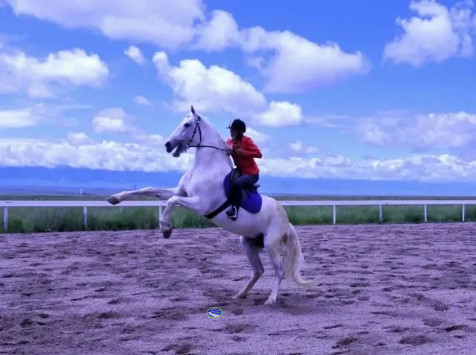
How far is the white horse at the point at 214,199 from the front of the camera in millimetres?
8766

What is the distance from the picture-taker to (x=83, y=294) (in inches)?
383

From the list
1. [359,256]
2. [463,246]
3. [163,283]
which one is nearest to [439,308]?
[163,283]

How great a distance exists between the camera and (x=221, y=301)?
9266 millimetres

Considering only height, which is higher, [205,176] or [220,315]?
[205,176]

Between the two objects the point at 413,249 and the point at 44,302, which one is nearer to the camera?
the point at 44,302

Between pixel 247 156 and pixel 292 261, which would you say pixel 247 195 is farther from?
pixel 292 261

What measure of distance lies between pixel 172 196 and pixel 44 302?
6.78 ft

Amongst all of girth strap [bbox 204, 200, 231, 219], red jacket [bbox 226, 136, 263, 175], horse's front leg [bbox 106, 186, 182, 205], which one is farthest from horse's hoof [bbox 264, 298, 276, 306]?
horse's front leg [bbox 106, 186, 182, 205]

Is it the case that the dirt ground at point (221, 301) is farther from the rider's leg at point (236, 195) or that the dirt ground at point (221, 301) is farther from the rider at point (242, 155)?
the rider at point (242, 155)

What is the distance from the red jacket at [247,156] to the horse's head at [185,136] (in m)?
0.51

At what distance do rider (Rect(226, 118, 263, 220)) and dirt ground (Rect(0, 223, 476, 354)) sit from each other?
1.48 metres

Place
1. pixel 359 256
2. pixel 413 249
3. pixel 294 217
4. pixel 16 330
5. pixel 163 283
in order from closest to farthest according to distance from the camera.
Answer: pixel 16 330 < pixel 163 283 < pixel 359 256 < pixel 413 249 < pixel 294 217

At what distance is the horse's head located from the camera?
349 inches

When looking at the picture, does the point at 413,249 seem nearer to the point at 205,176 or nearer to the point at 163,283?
the point at 163,283
